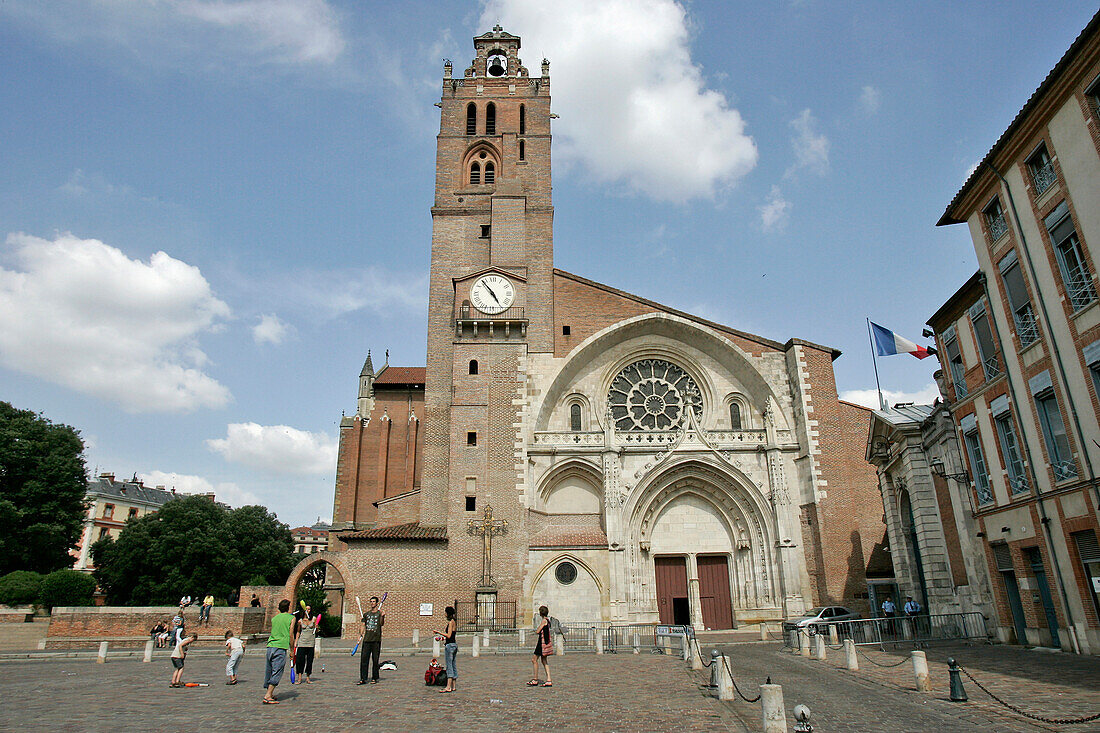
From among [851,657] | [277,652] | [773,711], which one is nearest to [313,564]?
[277,652]

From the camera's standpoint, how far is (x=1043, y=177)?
48.5ft

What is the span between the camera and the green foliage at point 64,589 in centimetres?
2867

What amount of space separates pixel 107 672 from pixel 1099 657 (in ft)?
70.4

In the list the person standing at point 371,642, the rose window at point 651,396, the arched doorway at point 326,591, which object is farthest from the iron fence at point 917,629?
the arched doorway at point 326,591

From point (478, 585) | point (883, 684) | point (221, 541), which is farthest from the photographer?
point (221, 541)

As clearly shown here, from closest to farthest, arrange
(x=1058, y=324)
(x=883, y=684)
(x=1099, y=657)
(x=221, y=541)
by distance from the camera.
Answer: (x=883, y=684) → (x=1099, y=657) → (x=1058, y=324) → (x=221, y=541)

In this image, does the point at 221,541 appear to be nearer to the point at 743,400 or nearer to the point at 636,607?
the point at 636,607

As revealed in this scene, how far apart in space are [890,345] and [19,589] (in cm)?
3757

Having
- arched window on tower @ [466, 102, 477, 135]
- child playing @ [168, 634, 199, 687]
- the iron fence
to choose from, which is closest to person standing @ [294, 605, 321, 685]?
child playing @ [168, 634, 199, 687]

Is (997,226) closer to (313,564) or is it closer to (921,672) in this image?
(921,672)

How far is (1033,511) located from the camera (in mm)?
15609

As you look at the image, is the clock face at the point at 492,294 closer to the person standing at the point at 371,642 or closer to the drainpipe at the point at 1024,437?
the person standing at the point at 371,642

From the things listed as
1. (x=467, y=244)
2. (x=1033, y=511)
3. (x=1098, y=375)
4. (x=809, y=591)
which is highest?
(x=467, y=244)

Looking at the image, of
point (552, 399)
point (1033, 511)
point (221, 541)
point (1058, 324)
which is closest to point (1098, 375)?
point (1058, 324)
